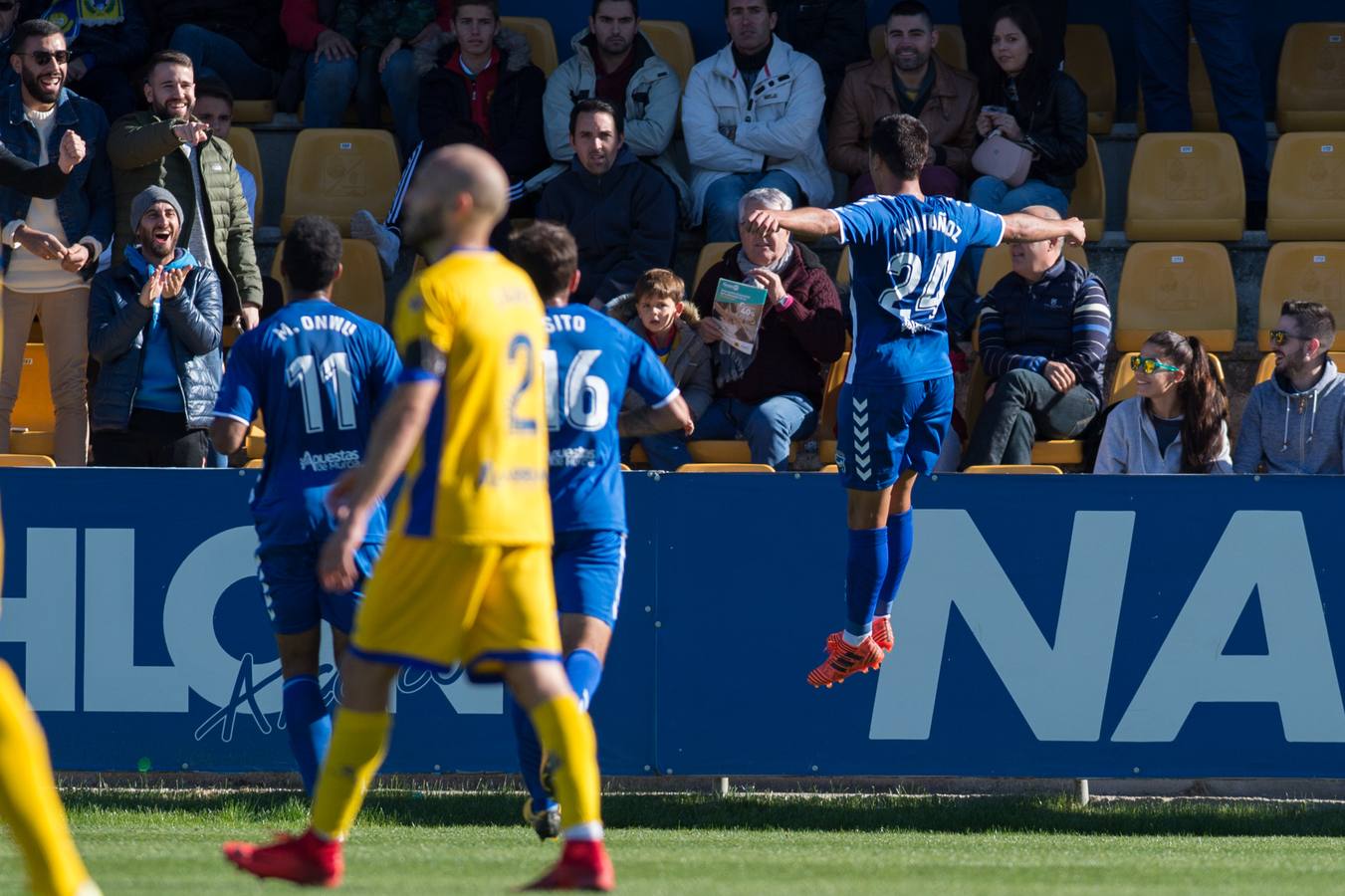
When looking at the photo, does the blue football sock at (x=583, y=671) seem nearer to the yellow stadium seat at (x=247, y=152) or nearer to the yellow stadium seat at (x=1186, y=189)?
the yellow stadium seat at (x=247, y=152)

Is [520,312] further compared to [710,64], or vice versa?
[710,64]

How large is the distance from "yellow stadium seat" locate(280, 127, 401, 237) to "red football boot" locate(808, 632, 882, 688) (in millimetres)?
5556

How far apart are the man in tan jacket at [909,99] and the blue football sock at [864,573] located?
169 inches

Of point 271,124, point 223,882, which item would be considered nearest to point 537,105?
point 271,124

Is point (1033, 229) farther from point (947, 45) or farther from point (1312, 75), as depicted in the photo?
point (1312, 75)

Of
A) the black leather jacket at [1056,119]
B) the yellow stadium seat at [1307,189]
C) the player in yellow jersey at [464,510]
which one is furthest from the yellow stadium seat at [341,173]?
the player in yellow jersey at [464,510]

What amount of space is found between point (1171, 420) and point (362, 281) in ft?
16.8

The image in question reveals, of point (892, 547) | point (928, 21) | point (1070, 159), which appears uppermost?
point (928, 21)

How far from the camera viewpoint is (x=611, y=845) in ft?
24.8

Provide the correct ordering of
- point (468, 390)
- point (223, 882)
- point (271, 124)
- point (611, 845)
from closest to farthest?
point (468, 390) → point (223, 882) → point (611, 845) → point (271, 124)

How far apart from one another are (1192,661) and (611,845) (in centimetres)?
312

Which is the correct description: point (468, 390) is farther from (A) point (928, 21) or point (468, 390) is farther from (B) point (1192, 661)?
(A) point (928, 21)

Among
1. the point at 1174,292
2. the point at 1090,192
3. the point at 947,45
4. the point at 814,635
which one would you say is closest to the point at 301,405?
the point at 814,635

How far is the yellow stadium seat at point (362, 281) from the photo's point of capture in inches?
460
